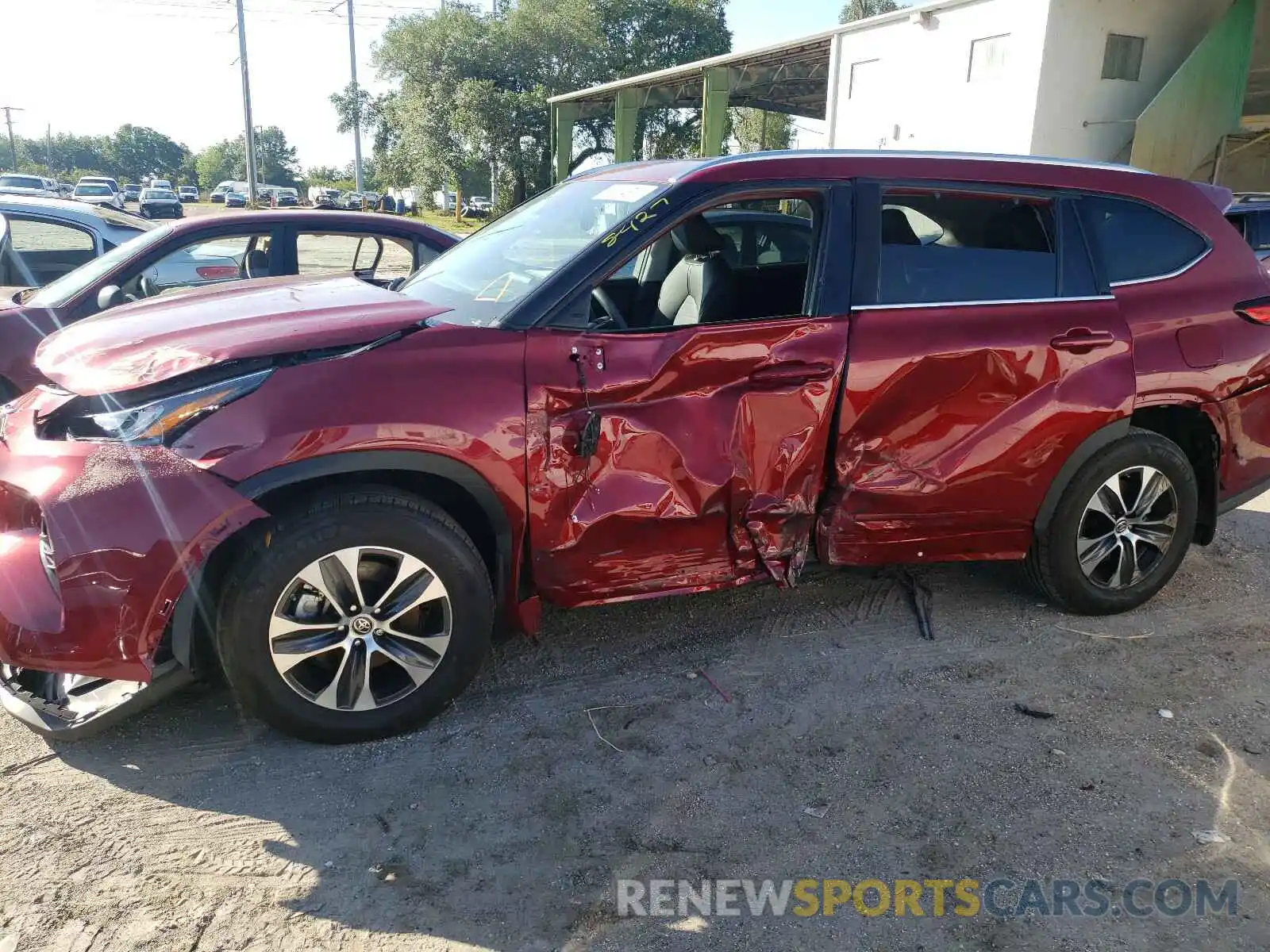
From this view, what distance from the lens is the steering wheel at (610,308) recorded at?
322cm

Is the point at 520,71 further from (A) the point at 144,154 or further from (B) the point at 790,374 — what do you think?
(A) the point at 144,154

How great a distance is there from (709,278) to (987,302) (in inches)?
43.1

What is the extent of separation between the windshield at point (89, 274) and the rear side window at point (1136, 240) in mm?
5124

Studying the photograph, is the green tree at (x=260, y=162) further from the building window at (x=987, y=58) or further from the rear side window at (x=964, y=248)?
the rear side window at (x=964, y=248)

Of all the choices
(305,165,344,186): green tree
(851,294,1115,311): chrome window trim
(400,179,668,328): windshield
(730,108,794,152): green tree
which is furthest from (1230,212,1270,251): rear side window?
(305,165,344,186): green tree

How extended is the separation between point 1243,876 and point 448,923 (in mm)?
2159

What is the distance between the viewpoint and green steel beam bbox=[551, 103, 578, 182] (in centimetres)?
3534

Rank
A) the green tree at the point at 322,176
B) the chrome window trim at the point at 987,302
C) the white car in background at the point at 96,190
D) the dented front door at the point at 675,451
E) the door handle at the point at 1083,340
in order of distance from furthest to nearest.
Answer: the green tree at the point at 322,176, the white car in background at the point at 96,190, the door handle at the point at 1083,340, the chrome window trim at the point at 987,302, the dented front door at the point at 675,451

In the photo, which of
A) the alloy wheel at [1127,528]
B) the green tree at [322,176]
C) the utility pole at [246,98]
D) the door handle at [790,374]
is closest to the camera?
the door handle at [790,374]

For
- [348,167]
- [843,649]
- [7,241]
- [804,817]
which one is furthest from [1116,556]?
[348,167]

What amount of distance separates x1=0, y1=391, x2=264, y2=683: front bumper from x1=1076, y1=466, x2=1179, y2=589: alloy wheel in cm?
328

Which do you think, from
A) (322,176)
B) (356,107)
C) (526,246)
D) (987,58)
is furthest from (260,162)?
(526,246)

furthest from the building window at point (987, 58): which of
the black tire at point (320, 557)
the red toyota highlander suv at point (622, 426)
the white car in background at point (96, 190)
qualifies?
the white car in background at point (96, 190)

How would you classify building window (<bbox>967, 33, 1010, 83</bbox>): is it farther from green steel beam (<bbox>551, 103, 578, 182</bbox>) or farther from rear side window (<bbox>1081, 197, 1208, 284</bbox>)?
green steel beam (<bbox>551, 103, 578, 182</bbox>)
